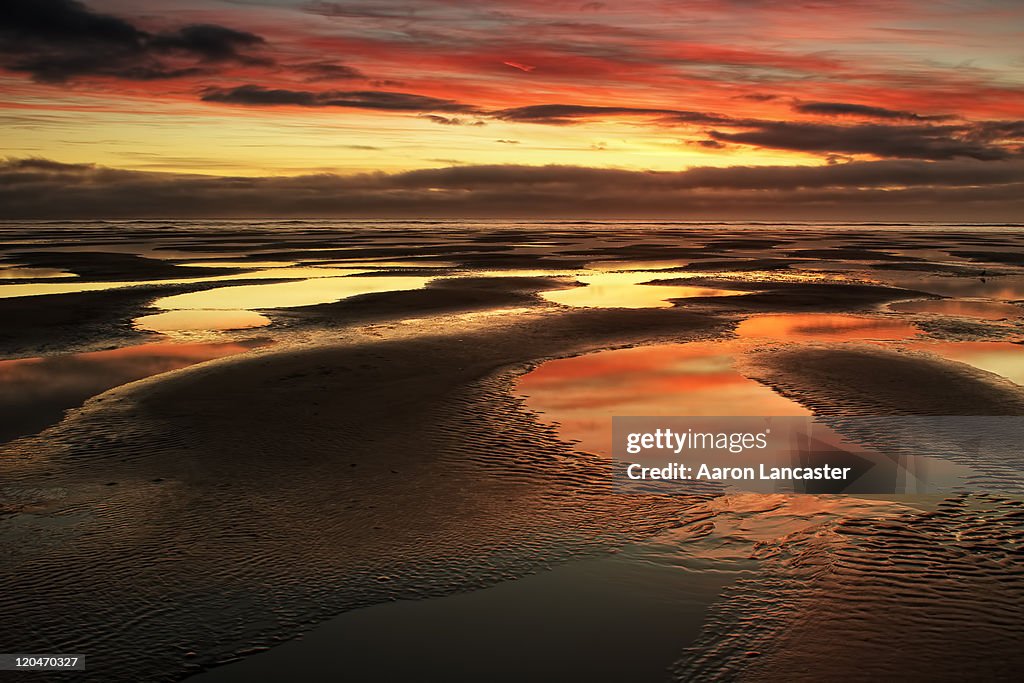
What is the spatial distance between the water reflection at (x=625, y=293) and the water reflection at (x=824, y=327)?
493 centimetres

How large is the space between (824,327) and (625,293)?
11438 millimetres

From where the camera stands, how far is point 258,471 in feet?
33.9

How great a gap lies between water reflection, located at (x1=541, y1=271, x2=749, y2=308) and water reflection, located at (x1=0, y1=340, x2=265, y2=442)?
45.2ft

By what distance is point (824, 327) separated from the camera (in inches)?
896

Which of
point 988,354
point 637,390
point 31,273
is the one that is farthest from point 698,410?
point 31,273

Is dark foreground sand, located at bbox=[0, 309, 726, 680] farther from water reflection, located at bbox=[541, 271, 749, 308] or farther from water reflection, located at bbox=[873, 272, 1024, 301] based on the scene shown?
water reflection, located at bbox=[873, 272, 1024, 301]

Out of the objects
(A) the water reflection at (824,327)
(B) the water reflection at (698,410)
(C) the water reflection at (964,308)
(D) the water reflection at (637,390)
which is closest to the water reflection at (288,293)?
(D) the water reflection at (637,390)

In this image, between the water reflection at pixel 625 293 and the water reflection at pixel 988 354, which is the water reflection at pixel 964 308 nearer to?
the water reflection at pixel 988 354

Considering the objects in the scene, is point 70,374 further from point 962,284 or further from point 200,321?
point 962,284

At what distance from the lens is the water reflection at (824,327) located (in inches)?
827

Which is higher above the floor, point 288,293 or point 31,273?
point 31,273

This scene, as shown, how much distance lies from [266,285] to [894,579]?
110 feet

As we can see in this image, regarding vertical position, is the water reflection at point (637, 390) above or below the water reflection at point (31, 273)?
below

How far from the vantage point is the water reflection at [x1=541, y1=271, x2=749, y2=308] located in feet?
95.7
